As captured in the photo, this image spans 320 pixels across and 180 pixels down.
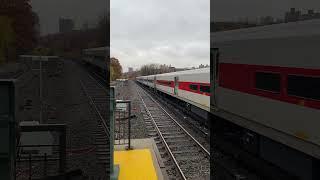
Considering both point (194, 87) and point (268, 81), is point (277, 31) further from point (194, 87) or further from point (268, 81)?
point (194, 87)

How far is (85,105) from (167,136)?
6.36 m

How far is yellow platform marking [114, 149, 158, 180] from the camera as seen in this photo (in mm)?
6622

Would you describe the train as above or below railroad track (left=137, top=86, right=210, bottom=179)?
above

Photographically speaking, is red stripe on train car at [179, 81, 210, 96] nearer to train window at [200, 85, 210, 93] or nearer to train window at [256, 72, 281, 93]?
train window at [200, 85, 210, 93]

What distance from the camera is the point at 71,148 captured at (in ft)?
30.4

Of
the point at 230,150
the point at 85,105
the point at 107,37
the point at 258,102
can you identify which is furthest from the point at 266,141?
the point at 85,105

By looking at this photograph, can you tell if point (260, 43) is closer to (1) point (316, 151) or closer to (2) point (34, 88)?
(1) point (316, 151)

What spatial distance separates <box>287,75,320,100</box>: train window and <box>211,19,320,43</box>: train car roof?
70cm

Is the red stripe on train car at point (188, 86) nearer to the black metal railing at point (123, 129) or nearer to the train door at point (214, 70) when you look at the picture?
the train door at point (214, 70)

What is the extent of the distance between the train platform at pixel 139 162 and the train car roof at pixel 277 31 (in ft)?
11.5

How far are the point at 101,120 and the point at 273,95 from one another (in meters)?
7.58

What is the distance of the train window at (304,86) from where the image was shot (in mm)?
4891

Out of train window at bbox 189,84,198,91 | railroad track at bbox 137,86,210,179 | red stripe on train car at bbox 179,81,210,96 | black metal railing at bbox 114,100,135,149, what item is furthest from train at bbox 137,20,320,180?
train window at bbox 189,84,198,91

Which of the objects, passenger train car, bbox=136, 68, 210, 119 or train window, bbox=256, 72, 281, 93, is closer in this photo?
train window, bbox=256, 72, 281, 93
